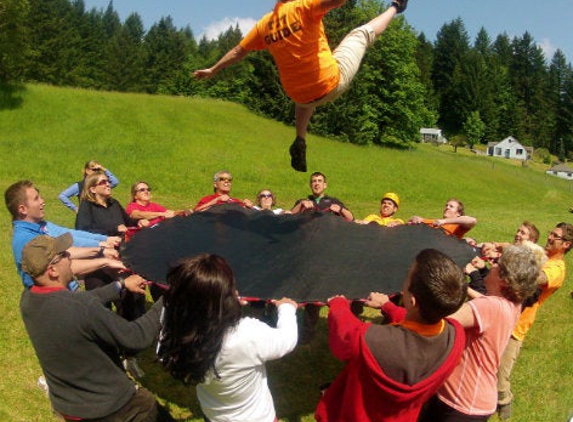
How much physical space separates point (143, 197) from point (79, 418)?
3.00m

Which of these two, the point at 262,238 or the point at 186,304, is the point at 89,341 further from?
the point at 262,238

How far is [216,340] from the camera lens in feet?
5.65

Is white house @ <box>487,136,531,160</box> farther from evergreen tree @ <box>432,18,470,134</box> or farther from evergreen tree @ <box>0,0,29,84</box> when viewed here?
evergreen tree @ <box>0,0,29,84</box>

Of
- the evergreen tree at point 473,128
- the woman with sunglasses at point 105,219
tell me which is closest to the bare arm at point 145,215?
the woman with sunglasses at point 105,219

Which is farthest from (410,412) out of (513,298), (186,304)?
(186,304)

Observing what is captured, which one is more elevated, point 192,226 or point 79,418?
point 192,226

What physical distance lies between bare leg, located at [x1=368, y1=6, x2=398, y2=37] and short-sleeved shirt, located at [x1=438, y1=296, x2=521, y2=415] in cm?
227

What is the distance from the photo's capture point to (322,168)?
768 inches

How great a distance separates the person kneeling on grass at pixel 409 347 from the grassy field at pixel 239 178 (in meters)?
1.97

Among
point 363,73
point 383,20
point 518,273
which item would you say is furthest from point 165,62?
point 518,273

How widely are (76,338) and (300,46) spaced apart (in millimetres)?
2349

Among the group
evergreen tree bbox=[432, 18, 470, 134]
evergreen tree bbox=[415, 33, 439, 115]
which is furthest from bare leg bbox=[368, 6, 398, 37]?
evergreen tree bbox=[432, 18, 470, 134]

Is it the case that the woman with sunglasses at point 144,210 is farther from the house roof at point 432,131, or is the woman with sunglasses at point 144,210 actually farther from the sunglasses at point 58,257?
the house roof at point 432,131

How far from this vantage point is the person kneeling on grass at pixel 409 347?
1726 mm
